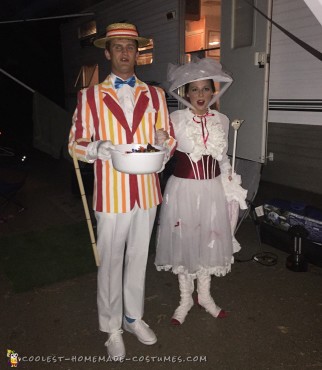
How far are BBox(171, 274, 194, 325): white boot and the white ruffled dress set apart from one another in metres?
0.10

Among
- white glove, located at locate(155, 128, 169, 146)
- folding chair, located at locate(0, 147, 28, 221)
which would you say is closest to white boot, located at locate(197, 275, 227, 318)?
white glove, located at locate(155, 128, 169, 146)

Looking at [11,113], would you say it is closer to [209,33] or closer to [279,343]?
[209,33]

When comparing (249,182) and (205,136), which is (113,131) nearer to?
(205,136)

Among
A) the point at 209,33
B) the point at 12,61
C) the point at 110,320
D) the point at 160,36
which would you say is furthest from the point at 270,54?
the point at 12,61

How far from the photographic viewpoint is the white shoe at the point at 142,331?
3.03 metres

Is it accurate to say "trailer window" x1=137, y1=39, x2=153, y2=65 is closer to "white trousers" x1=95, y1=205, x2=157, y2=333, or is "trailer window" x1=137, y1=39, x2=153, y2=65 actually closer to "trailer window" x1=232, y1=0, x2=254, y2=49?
"trailer window" x1=232, y1=0, x2=254, y2=49

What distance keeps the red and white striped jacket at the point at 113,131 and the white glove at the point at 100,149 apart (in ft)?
0.18

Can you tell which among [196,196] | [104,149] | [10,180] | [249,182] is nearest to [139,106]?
[104,149]

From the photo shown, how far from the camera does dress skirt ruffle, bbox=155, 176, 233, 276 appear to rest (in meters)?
3.13

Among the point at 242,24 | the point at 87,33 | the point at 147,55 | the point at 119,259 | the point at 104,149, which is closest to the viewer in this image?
the point at 104,149

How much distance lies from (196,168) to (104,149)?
0.96 metres

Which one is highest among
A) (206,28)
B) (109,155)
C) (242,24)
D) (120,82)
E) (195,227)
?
(206,28)

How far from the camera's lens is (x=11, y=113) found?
18.2 m

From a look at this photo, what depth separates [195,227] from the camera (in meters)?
3.16
